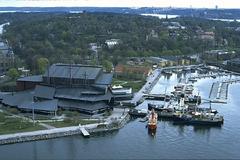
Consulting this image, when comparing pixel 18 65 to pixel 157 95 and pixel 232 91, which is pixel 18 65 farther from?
pixel 232 91

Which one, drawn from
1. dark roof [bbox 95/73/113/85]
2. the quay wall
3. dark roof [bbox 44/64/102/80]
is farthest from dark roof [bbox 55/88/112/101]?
the quay wall

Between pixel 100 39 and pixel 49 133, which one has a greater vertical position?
pixel 100 39

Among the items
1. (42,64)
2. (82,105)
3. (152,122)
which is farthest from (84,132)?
(42,64)

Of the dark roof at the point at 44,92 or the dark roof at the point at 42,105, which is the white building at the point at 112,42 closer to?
the dark roof at the point at 44,92

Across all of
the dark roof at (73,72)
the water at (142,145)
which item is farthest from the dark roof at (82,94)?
the water at (142,145)

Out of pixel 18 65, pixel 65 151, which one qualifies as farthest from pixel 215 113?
pixel 18 65

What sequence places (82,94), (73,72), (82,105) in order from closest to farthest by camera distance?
(82,105) < (82,94) < (73,72)

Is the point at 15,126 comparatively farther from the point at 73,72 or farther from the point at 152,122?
the point at 152,122

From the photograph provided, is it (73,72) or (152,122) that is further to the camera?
(73,72)
